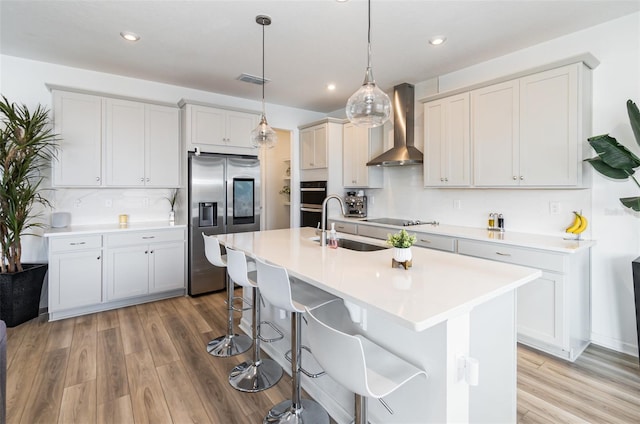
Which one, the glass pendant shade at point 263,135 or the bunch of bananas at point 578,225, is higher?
the glass pendant shade at point 263,135

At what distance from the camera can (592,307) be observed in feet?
9.13

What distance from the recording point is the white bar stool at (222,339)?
8.47 feet

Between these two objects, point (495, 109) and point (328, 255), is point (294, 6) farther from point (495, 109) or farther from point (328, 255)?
point (495, 109)

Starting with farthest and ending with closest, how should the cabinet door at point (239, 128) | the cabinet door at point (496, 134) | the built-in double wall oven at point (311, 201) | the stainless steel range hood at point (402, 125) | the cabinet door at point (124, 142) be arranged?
the built-in double wall oven at point (311, 201), the cabinet door at point (239, 128), the stainless steel range hood at point (402, 125), the cabinet door at point (124, 142), the cabinet door at point (496, 134)

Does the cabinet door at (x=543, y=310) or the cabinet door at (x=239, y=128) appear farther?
the cabinet door at (x=239, y=128)

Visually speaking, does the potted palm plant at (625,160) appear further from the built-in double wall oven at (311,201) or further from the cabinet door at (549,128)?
the built-in double wall oven at (311,201)

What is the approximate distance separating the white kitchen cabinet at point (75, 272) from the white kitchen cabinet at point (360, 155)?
3.31 meters

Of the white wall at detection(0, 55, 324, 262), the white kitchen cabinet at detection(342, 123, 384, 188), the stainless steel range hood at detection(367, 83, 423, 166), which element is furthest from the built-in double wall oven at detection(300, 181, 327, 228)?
the white wall at detection(0, 55, 324, 262)

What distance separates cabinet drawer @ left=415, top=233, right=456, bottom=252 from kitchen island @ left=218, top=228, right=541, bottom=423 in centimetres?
116

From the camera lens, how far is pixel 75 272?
336cm

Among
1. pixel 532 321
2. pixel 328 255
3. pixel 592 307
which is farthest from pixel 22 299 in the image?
pixel 592 307

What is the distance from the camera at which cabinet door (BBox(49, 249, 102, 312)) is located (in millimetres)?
3252

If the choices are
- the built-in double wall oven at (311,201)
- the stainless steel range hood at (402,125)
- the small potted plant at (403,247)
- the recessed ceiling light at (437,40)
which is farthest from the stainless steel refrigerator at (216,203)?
the small potted plant at (403,247)

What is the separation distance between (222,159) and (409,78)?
262cm
